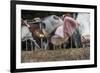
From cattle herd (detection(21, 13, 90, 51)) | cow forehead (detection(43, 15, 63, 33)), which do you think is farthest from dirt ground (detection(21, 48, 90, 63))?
cow forehead (detection(43, 15, 63, 33))

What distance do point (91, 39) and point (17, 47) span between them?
2.51 ft

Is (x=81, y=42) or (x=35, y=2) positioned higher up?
(x=35, y=2)

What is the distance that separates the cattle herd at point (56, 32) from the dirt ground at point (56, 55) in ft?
0.12

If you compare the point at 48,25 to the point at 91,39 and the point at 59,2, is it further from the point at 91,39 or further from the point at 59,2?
the point at 91,39

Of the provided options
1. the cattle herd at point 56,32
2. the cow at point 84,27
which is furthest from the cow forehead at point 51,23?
the cow at point 84,27

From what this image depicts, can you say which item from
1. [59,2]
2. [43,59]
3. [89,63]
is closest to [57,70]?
[43,59]

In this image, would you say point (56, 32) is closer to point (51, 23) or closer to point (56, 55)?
point (51, 23)

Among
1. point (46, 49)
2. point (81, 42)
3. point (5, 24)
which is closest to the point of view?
point (5, 24)

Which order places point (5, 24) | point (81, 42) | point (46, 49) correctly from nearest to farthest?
point (5, 24) < point (46, 49) < point (81, 42)

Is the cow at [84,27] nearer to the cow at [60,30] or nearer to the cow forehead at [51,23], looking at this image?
the cow at [60,30]

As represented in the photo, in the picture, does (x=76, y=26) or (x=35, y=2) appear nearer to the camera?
(x=35, y=2)

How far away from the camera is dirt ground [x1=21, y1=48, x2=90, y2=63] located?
1825 millimetres

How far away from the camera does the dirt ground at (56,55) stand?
1825mm

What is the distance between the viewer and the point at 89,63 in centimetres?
204
